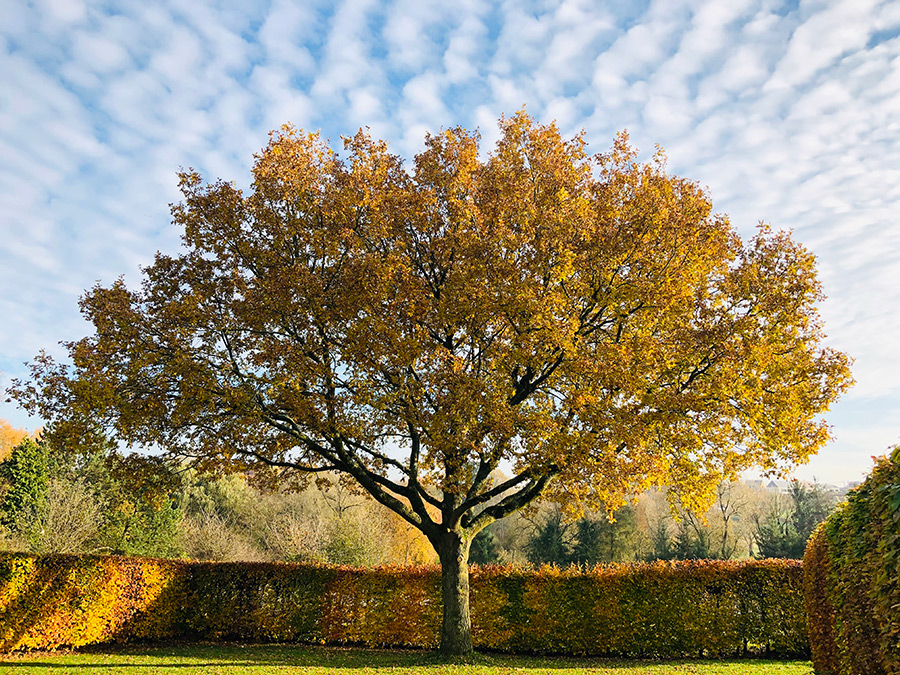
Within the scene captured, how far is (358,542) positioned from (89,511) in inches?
492

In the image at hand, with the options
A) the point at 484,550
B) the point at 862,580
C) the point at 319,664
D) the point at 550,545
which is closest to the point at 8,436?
the point at 484,550

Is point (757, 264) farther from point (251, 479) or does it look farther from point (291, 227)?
point (251, 479)

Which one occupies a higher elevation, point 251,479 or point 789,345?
point 789,345

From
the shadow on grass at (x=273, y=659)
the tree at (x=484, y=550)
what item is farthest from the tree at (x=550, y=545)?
the shadow on grass at (x=273, y=659)

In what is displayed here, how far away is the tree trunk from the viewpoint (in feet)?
40.8

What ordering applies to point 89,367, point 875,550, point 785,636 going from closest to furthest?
point 875,550 → point 89,367 → point 785,636

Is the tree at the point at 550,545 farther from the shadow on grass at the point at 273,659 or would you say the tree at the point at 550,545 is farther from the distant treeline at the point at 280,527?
the shadow on grass at the point at 273,659

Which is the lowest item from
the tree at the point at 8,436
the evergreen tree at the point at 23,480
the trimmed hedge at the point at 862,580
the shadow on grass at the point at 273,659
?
the shadow on grass at the point at 273,659

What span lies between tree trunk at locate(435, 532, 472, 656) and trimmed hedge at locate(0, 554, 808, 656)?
6.95ft

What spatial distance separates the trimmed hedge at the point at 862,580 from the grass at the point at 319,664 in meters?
5.06

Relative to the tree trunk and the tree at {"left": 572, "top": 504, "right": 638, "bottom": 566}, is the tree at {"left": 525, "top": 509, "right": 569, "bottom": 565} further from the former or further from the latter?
the tree trunk

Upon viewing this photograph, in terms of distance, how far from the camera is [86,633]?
527 inches

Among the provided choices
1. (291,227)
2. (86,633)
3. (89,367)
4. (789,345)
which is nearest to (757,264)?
(789,345)

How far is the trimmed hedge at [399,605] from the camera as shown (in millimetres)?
13148
